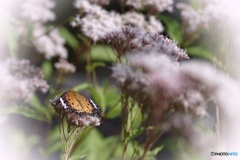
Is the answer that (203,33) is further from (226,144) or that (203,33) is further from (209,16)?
(226,144)

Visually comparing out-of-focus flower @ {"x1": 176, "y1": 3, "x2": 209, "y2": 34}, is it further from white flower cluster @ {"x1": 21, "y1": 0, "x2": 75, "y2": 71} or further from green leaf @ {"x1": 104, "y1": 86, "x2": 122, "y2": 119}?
white flower cluster @ {"x1": 21, "y1": 0, "x2": 75, "y2": 71}

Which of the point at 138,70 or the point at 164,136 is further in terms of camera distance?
the point at 164,136

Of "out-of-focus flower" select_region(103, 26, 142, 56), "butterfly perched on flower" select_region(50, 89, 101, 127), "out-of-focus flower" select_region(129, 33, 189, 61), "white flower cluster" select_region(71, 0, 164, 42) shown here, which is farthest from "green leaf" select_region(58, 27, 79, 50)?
"butterfly perched on flower" select_region(50, 89, 101, 127)

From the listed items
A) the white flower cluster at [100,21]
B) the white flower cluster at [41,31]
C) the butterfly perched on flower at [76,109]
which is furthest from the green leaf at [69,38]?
the butterfly perched on flower at [76,109]

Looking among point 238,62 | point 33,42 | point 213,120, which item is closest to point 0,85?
point 33,42

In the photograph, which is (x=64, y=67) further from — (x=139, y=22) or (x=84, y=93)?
(x=139, y=22)
